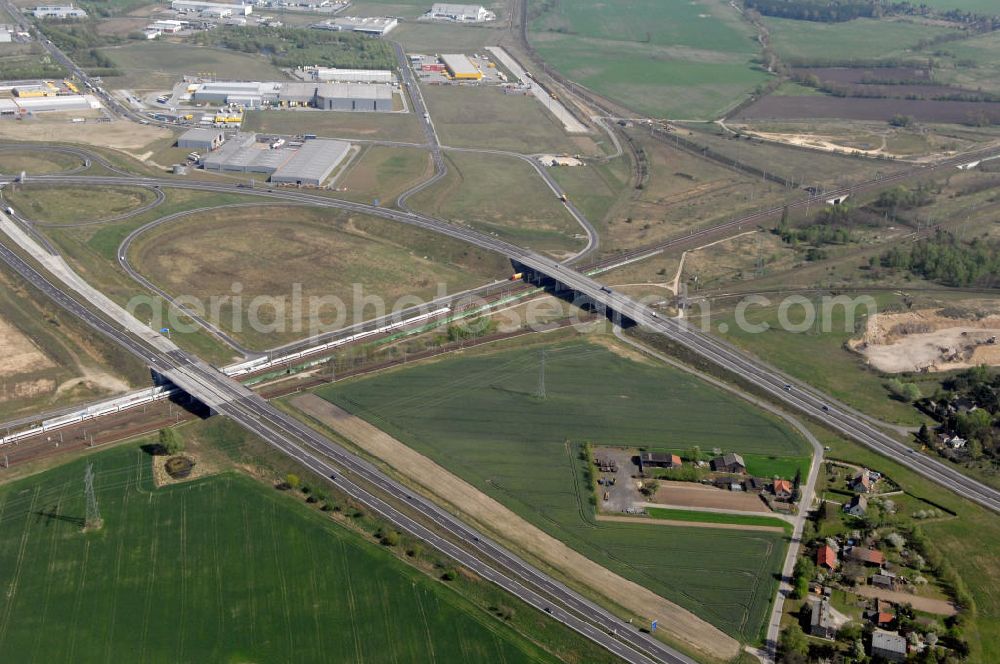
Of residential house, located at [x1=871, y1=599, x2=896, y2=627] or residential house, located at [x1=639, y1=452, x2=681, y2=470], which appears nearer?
residential house, located at [x1=871, y1=599, x2=896, y2=627]

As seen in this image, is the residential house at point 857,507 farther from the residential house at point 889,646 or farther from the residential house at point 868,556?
the residential house at point 889,646

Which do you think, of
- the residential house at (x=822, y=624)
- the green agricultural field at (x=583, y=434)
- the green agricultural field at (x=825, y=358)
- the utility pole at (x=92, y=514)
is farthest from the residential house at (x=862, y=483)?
the utility pole at (x=92, y=514)

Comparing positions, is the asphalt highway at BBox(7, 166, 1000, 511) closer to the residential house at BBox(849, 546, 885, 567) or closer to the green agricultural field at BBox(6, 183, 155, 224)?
the green agricultural field at BBox(6, 183, 155, 224)

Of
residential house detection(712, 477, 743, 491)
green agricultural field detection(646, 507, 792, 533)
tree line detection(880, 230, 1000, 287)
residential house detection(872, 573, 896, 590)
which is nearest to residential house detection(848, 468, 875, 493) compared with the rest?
green agricultural field detection(646, 507, 792, 533)

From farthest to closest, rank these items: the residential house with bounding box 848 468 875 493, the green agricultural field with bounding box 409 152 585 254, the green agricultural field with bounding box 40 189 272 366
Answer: the green agricultural field with bounding box 409 152 585 254 < the green agricultural field with bounding box 40 189 272 366 < the residential house with bounding box 848 468 875 493

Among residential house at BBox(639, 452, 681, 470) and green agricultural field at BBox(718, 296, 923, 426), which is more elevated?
green agricultural field at BBox(718, 296, 923, 426)

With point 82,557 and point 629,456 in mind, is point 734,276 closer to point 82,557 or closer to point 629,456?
point 629,456

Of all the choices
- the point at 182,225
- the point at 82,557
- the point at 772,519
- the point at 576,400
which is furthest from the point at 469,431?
the point at 182,225
